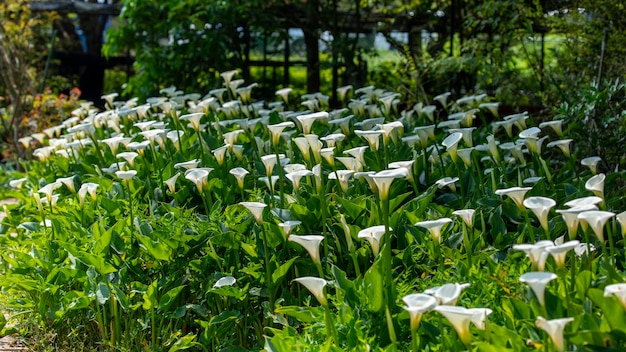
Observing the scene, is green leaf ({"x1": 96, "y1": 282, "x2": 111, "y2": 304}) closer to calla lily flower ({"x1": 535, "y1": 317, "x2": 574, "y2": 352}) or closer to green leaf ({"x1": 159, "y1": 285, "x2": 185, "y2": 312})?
green leaf ({"x1": 159, "y1": 285, "x2": 185, "y2": 312})

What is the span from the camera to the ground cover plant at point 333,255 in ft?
7.32

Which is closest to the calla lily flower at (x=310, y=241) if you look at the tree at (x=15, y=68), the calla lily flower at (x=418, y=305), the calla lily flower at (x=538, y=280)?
the calla lily flower at (x=418, y=305)

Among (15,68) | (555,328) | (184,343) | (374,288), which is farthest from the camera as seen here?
(15,68)

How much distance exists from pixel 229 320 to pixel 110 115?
3068 millimetres

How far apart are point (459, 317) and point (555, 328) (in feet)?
0.75

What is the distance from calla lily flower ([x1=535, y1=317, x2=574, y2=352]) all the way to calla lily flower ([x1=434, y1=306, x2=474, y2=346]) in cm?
17

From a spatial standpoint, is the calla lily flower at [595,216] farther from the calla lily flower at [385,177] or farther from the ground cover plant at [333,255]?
the calla lily flower at [385,177]

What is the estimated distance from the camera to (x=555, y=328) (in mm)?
1863

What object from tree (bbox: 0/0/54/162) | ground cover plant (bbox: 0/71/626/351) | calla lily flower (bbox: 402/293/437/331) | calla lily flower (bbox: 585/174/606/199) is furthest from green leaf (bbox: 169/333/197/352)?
tree (bbox: 0/0/54/162)

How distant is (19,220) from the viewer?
4887 mm

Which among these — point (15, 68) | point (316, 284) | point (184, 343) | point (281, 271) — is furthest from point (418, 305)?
point (15, 68)

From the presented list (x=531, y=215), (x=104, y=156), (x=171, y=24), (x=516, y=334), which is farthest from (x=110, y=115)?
(x=516, y=334)

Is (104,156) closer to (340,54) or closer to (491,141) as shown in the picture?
(491,141)

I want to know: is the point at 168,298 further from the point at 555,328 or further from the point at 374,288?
the point at 555,328
